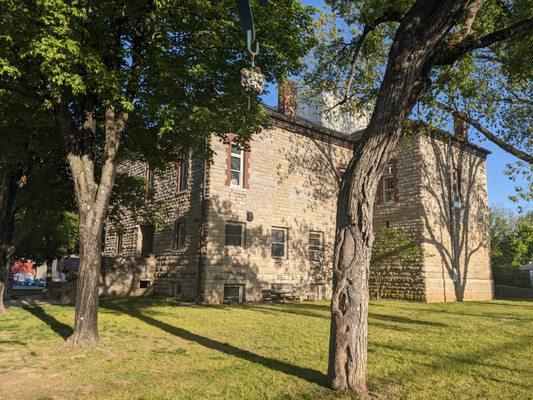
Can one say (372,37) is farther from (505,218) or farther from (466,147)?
(505,218)

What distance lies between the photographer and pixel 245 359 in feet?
23.9

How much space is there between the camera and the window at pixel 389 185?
76.6 feet

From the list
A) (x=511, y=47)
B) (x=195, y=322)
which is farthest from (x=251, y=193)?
(x=511, y=47)

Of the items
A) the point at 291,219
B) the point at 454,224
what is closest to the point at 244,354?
the point at 291,219

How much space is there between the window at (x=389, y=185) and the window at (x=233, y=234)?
922 centimetres

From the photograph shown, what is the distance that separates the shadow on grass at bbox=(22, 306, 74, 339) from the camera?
9836 millimetres

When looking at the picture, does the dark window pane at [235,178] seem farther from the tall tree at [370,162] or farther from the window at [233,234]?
the tall tree at [370,162]

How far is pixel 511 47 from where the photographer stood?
1277 centimetres

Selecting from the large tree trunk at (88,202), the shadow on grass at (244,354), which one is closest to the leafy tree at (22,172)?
the large tree trunk at (88,202)

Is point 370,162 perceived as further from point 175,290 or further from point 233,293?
point 175,290

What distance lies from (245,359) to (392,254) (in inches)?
585

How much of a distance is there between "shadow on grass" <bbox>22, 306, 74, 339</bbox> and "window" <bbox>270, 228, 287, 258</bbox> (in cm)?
981

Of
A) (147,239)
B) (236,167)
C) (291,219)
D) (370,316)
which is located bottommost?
(370,316)

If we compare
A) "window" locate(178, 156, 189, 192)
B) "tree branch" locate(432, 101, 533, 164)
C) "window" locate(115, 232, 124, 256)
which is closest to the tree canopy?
"tree branch" locate(432, 101, 533, 164)
